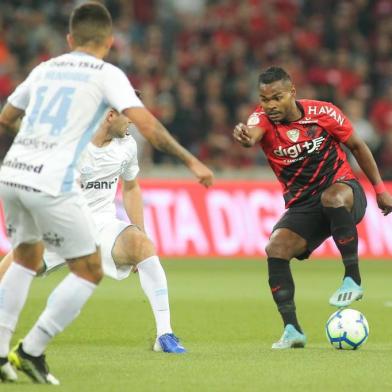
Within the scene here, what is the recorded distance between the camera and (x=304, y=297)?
12.8 meters

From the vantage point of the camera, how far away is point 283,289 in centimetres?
865

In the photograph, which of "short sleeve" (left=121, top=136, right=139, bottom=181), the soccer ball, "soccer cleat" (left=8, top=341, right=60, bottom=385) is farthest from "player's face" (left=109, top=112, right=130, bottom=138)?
"soccer cleat" (left=8, top=341, right=60, bottom=385)

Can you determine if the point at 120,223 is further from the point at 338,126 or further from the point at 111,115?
the point at 338,126

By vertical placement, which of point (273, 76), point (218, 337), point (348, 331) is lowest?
point (218, 337)

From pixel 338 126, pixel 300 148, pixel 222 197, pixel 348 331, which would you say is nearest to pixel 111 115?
pixel 300 148

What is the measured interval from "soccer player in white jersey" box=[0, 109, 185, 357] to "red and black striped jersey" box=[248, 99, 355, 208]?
103 centimetres

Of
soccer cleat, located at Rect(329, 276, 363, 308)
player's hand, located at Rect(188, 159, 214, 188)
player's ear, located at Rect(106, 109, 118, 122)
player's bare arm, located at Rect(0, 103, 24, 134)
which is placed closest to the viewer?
player's hand, located at Rect(188, 159, 214, 188)

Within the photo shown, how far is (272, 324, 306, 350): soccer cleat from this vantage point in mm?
8406

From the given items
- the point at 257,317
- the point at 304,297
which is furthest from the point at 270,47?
the point at 257,317

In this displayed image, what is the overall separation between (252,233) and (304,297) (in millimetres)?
4142

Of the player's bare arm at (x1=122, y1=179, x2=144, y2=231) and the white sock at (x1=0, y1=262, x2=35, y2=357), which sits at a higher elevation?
the player's bare arm at (x1=122, y1=179, x2=144, y2=231)

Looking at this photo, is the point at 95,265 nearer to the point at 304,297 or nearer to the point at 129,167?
the point at 129,167

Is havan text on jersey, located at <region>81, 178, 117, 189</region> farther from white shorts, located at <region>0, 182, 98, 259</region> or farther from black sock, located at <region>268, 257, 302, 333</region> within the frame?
white shorts, located at <region>0, 182, 98, 259</region>

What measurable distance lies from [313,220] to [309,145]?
1.85ft
